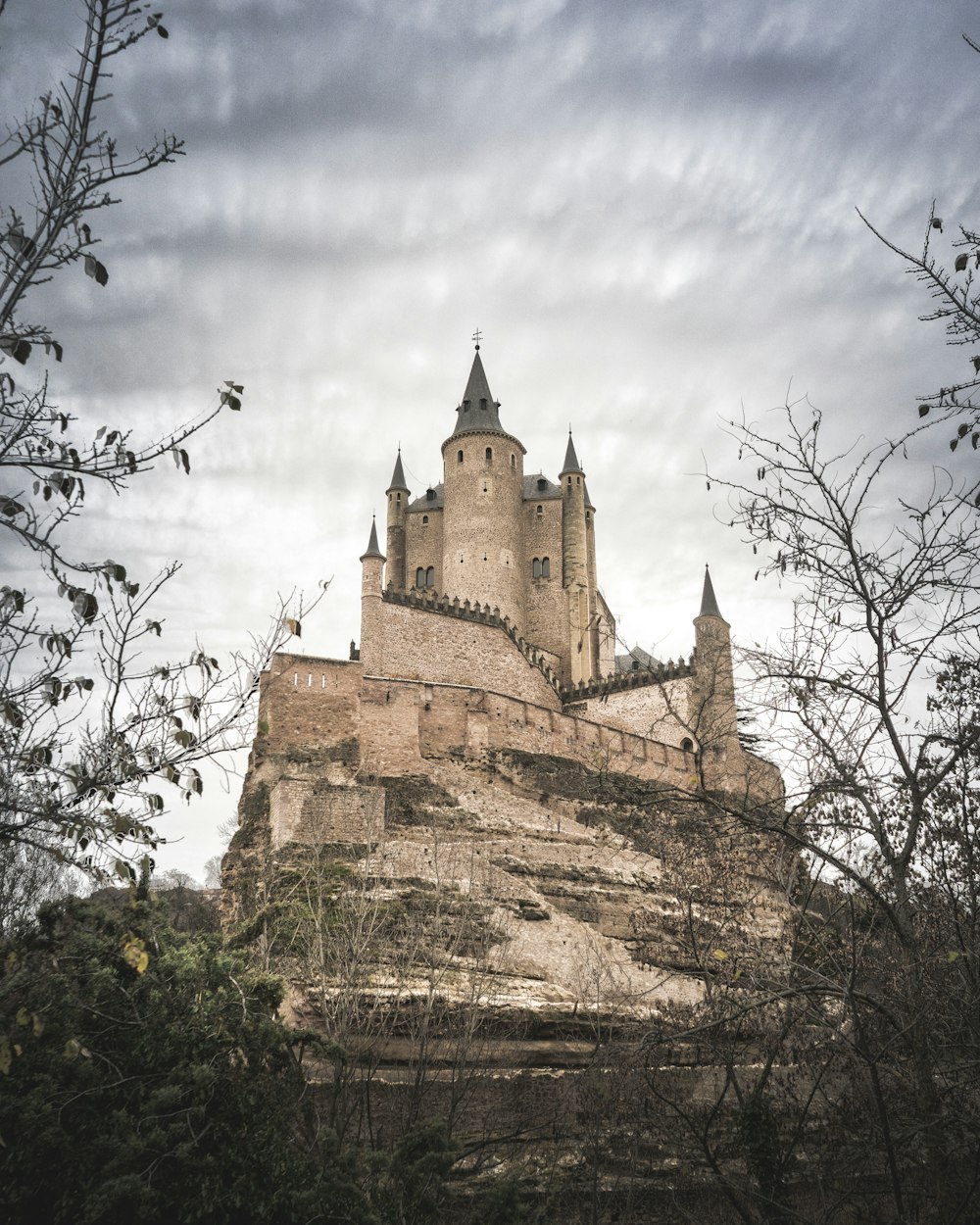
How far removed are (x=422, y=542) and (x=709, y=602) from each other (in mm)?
14338

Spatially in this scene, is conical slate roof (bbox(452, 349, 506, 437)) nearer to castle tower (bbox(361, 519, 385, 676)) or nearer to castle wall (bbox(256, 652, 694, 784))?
castle tower (bbox(361, 519, 385, 676))

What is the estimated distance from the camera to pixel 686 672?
42.3 m

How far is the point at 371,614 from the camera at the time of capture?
37562 mm

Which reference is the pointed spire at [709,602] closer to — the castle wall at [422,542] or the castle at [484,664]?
the castle at [484,664]

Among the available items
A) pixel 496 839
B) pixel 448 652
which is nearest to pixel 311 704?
pixel 496 839

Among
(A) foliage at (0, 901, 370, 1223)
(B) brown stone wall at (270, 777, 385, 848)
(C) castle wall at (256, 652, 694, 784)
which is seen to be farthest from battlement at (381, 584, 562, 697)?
(A) foliage at (0, 901, 370, 1223)

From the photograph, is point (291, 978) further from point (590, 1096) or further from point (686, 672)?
point (686, 672)

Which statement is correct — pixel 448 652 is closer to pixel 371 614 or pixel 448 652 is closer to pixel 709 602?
pixel 371 614

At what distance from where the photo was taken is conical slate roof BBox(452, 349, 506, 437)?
166 feet

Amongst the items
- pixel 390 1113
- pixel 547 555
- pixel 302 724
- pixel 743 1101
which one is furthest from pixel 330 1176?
pixel 547 555

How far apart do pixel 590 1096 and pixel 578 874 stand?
10680 millimetres

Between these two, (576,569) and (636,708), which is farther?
(576,569)

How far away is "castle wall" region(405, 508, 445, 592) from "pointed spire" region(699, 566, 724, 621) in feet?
41.1

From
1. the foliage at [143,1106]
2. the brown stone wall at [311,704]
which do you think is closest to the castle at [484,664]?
the brown stone wall at [311,704]
